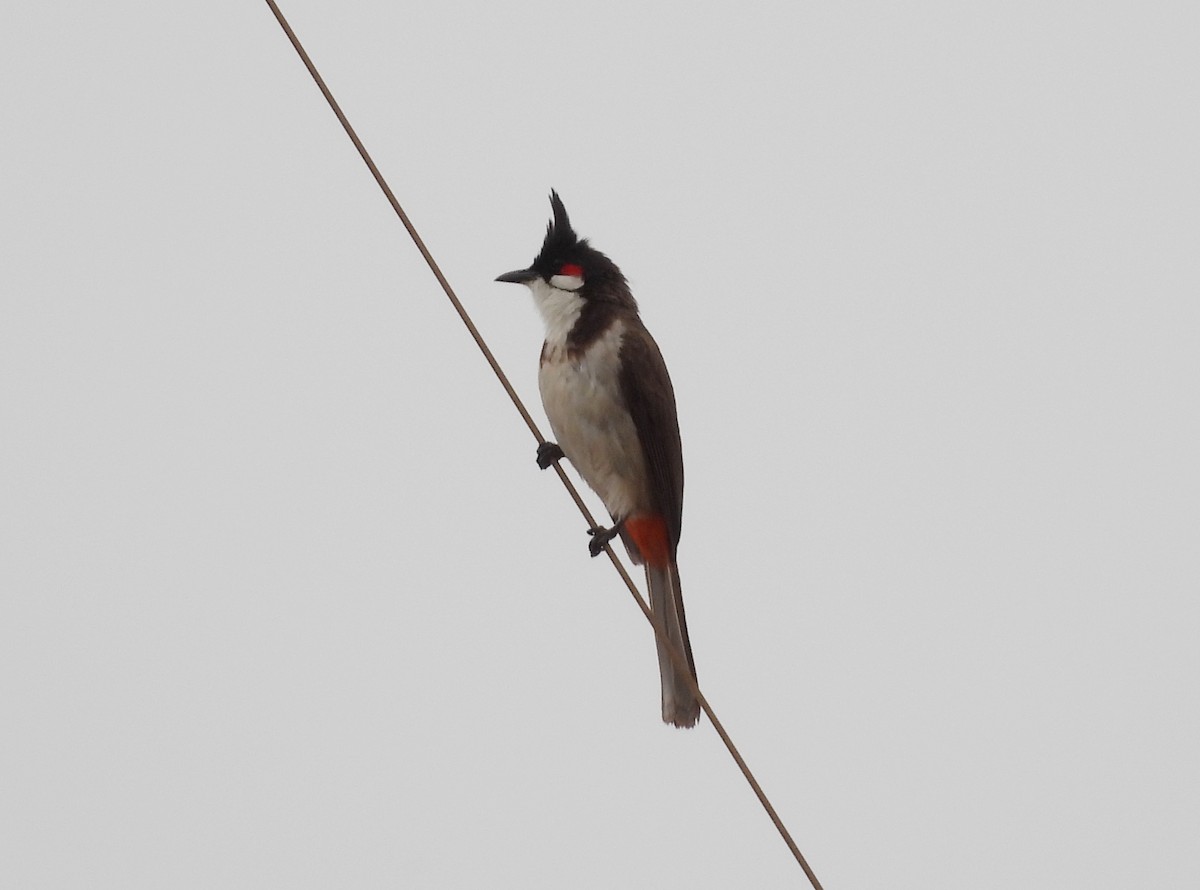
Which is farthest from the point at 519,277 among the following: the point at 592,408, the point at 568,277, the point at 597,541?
the point at 597,541

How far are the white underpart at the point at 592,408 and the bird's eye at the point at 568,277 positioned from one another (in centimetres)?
3

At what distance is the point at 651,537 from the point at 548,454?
1.63 feet

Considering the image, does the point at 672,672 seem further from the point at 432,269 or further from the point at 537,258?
the point at 432,269

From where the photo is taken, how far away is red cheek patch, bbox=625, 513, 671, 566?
5.52m

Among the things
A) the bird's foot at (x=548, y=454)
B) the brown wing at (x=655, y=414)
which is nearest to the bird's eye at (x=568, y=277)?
the brown wing at (x=655, y=414)

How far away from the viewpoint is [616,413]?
5332mm

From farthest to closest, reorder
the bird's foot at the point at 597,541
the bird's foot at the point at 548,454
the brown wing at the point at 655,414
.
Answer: the bird's foot at the point at 548,454, the brown wing at the point at 655,414, the bird's foot at the point at 597,541

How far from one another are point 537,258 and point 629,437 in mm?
808

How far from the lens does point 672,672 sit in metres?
5.29

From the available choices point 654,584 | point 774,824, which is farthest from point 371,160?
point 654,584

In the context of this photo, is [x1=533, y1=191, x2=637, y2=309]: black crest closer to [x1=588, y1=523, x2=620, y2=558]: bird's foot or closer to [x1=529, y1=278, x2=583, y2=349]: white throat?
[x1=529, y1=278, x2=583, y2=349]: white throat

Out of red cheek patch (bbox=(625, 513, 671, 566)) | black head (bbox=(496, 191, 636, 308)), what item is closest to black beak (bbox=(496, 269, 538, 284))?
black head (bbox=(496, 191, 636, 308))

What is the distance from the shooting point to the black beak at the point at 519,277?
557 centimetres

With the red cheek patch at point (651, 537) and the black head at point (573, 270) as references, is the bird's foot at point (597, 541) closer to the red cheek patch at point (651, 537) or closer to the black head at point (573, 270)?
the red cheek patch at point (651, 537)
